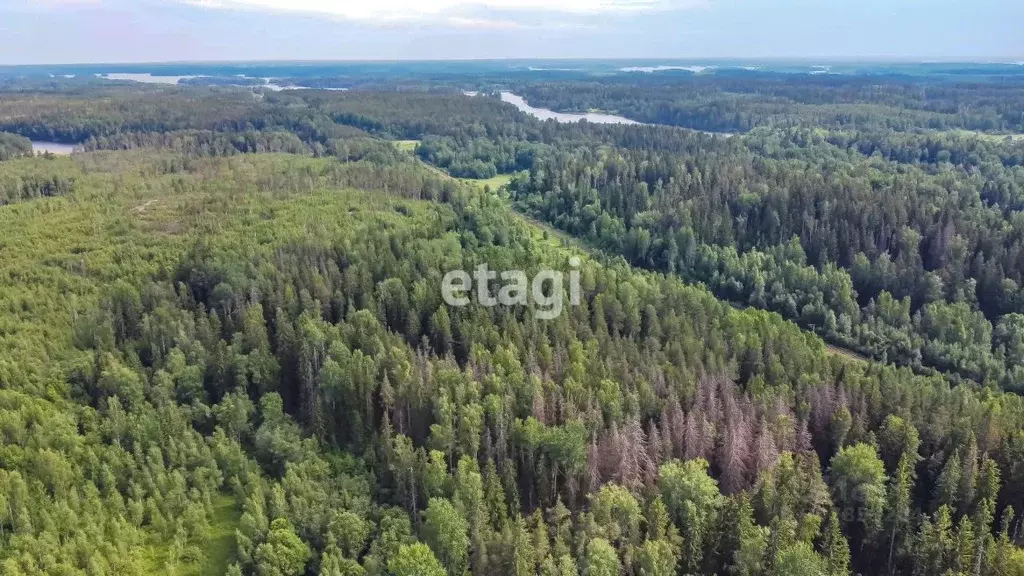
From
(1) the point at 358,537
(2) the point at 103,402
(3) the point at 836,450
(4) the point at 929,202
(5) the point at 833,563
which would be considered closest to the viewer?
(5) the point at 833,563

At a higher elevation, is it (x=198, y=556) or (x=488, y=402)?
(x=488, y=402)

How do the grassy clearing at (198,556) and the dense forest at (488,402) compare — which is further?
the grassy clearing at (198,556)

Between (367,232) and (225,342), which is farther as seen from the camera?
(367,232)

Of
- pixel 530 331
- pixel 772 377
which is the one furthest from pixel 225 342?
pixel 772 377

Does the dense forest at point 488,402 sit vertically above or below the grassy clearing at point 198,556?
above

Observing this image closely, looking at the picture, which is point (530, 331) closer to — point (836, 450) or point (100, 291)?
point (836, 450)

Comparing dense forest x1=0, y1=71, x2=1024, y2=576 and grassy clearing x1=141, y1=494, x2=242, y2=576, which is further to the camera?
grassy clearing x1=141, y1=494, x2=242, y2=576

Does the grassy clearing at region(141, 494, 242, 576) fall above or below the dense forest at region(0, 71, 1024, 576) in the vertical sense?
below

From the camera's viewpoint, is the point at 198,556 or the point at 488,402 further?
the point at 488,402
